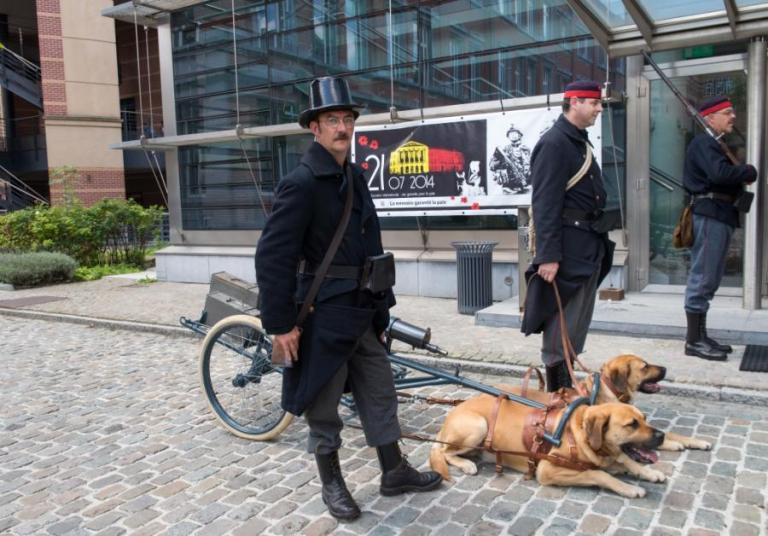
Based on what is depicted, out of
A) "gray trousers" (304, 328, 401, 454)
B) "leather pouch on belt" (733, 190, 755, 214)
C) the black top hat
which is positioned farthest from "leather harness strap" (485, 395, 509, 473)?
"leather pouch on belt" (733, 190, 755, 214)

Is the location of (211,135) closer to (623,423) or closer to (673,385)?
(673,385)

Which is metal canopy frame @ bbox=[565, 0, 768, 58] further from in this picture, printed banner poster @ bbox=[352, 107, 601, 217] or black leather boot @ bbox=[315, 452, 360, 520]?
black leather boot @ bbox=[315, 452, 360, 520]

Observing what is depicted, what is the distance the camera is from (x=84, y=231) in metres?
16.2

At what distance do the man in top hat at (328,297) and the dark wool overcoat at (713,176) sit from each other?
3.45 m

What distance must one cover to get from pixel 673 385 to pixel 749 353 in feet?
3.92

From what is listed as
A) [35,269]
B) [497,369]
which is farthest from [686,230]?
[35,269]

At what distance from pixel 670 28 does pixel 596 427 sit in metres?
5.55

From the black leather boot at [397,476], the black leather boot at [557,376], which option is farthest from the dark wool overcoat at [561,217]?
the black leather boot at [397,476]

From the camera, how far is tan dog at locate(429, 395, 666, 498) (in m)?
3.46

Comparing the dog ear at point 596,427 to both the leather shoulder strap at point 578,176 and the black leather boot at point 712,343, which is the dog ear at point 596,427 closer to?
the leather shoulder strap at point 578,176

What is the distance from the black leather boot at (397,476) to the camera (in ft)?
12.5

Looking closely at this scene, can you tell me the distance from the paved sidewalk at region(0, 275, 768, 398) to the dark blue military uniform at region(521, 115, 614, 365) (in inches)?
26.6

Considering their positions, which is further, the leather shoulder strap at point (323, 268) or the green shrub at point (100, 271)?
the green shrub at point (100, 271)

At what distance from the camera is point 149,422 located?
214 inches
